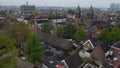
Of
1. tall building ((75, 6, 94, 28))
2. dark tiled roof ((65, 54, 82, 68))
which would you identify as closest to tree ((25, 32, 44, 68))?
dark tiled roof ((65, 54, 82, 68))

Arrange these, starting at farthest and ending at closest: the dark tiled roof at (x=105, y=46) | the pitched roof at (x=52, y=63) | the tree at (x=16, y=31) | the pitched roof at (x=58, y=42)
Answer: the pitched roof at (x=58, y=42), the tree at (x=16, y=31), the dark tiled roof at (x=105, y=46), the pitched roof at (x=52, y=63)

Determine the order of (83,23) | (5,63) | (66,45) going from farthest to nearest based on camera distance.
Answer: (83,23)
(66,45)
(5,63)

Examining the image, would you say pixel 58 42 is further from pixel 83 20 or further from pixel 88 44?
pixel 83 20

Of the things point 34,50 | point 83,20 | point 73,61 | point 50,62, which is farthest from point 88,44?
point 83,20

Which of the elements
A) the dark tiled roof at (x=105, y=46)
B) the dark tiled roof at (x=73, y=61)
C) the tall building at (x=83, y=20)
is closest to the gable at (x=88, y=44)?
the dark tiled roof at (x=105, y=46)

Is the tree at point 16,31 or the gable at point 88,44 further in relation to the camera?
the tree at point 16,31

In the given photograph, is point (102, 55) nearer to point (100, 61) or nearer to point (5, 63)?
point (100, 61)

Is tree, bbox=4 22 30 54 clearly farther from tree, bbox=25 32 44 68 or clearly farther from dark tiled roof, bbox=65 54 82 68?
dark tiled roof, bbox=65 54 82 68

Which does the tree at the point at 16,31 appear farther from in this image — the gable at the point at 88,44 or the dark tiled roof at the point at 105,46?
the dark tiled roof at the point at 105,46

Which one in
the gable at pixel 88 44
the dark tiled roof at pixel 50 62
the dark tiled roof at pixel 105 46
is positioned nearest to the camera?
the dark tiled roof at pixel 50 62

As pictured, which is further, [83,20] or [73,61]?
[83,20]

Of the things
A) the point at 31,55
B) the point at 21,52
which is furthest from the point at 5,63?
the point at 21,52
